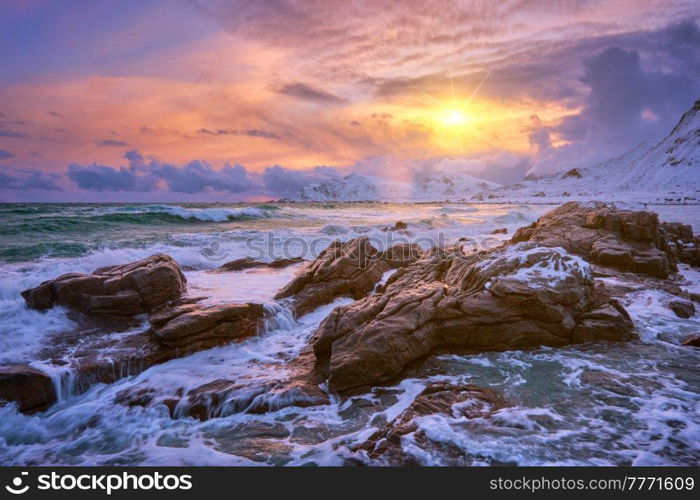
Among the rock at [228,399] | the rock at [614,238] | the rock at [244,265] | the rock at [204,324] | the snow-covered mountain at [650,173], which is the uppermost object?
the snow-covered mountain at [650,173]

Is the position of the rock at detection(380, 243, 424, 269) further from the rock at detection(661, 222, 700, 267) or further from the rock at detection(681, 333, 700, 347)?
the rock at detection(661, 222, 700, 267)

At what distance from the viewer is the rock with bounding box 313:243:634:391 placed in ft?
25.3

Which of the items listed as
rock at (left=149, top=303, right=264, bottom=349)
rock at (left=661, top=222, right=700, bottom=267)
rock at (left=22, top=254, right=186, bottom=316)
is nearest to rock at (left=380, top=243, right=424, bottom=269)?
Result: rock at (left=149, top=303, right=264, bottom=349)

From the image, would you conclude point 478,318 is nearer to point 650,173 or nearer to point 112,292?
point 112,292

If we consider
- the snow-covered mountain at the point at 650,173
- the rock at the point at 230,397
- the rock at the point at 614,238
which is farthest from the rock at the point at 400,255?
the snow-covered mountain at the point at 650,173

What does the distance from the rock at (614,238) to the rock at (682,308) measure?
367 cm

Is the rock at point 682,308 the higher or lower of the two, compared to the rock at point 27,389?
higher

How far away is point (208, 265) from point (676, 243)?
2195 cm

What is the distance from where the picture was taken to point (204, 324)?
9.44 m

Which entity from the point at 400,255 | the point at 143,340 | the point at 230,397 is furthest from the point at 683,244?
the point at 143,340

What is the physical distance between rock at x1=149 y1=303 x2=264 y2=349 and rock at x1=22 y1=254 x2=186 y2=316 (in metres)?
1.26

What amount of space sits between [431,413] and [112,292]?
369 inches

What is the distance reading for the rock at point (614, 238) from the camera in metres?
13.9

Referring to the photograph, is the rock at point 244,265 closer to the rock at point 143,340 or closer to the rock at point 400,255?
the rock at point 400,255
